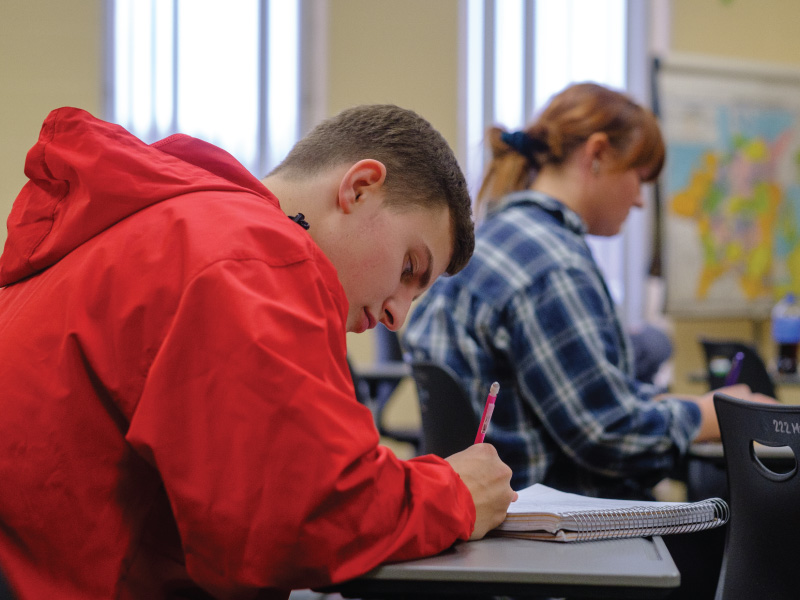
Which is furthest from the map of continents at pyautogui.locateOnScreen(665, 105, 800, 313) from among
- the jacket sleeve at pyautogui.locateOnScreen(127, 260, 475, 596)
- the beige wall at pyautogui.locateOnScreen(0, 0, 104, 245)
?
the jacket sleeve at pyautogui.locateOnScreen(127, 260, 475, 596)

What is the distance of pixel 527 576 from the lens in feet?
2.46

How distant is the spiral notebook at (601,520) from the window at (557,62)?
3919 millimetres

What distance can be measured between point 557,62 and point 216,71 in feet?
6.60

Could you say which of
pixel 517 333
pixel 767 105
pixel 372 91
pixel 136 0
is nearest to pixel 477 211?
pixel 517 333

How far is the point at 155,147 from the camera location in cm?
94

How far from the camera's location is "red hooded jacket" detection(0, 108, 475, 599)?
692 millimetres

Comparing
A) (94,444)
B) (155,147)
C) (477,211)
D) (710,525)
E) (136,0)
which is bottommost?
(710,525)

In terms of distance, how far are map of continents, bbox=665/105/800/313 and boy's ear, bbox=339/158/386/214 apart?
3781mm

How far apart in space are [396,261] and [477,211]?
3.47ft

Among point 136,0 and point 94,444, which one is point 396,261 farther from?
point 136,0

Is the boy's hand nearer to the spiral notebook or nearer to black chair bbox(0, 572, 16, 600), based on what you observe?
the spiral notebook

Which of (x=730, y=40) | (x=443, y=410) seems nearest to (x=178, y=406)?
(x=443, y=410)

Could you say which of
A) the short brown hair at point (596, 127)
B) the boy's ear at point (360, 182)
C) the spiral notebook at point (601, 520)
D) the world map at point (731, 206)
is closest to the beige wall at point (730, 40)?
the world map at point (731, 206)

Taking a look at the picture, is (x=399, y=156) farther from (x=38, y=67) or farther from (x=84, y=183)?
(x=38, y=67)
